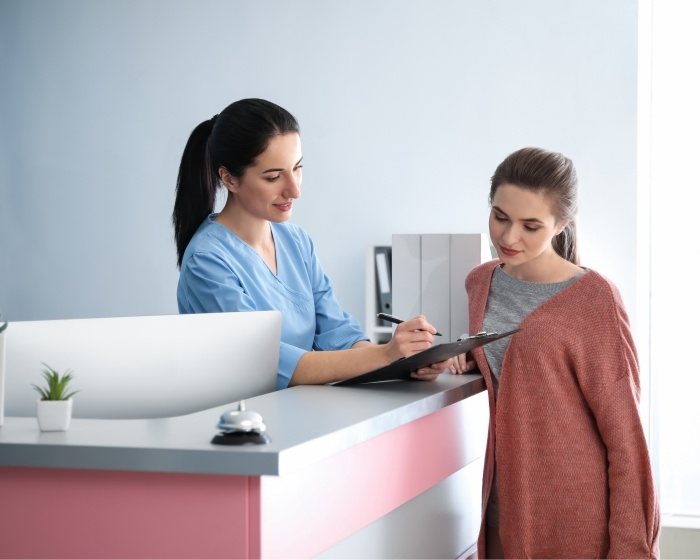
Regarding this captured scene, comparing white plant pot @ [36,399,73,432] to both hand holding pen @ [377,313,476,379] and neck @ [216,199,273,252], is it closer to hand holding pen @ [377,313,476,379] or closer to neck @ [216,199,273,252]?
hand holding pen @ [377,313,476,379]

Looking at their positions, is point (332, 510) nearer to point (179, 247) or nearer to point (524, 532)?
point (524, 532)

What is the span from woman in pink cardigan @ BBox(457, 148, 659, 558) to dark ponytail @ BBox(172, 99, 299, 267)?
2.16 ft

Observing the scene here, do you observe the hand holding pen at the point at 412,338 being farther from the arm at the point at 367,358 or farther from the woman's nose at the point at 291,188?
the woman's nose at the point at 291,188

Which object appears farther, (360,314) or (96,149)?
(96,149)

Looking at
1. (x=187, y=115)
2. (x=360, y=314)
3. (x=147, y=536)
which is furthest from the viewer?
(x=187, y=115)

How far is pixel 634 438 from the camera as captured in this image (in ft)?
5.93

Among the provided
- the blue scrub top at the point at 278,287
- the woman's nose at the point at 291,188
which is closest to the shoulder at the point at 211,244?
the blue scrub top at the point at 278,287

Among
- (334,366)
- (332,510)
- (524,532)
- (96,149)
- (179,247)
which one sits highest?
(96,149)

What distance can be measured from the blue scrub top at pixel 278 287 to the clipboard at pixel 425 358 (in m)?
0.18

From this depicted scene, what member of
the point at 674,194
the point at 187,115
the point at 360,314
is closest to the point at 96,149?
the point at 187,115

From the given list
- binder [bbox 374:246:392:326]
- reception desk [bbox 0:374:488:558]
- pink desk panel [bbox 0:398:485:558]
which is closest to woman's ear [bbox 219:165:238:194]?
reception desk [bbox 0:374:488:558]

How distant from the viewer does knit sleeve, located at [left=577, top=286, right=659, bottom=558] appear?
1.79 metres

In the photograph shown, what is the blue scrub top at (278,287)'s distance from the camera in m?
2.13

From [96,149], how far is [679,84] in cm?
299
